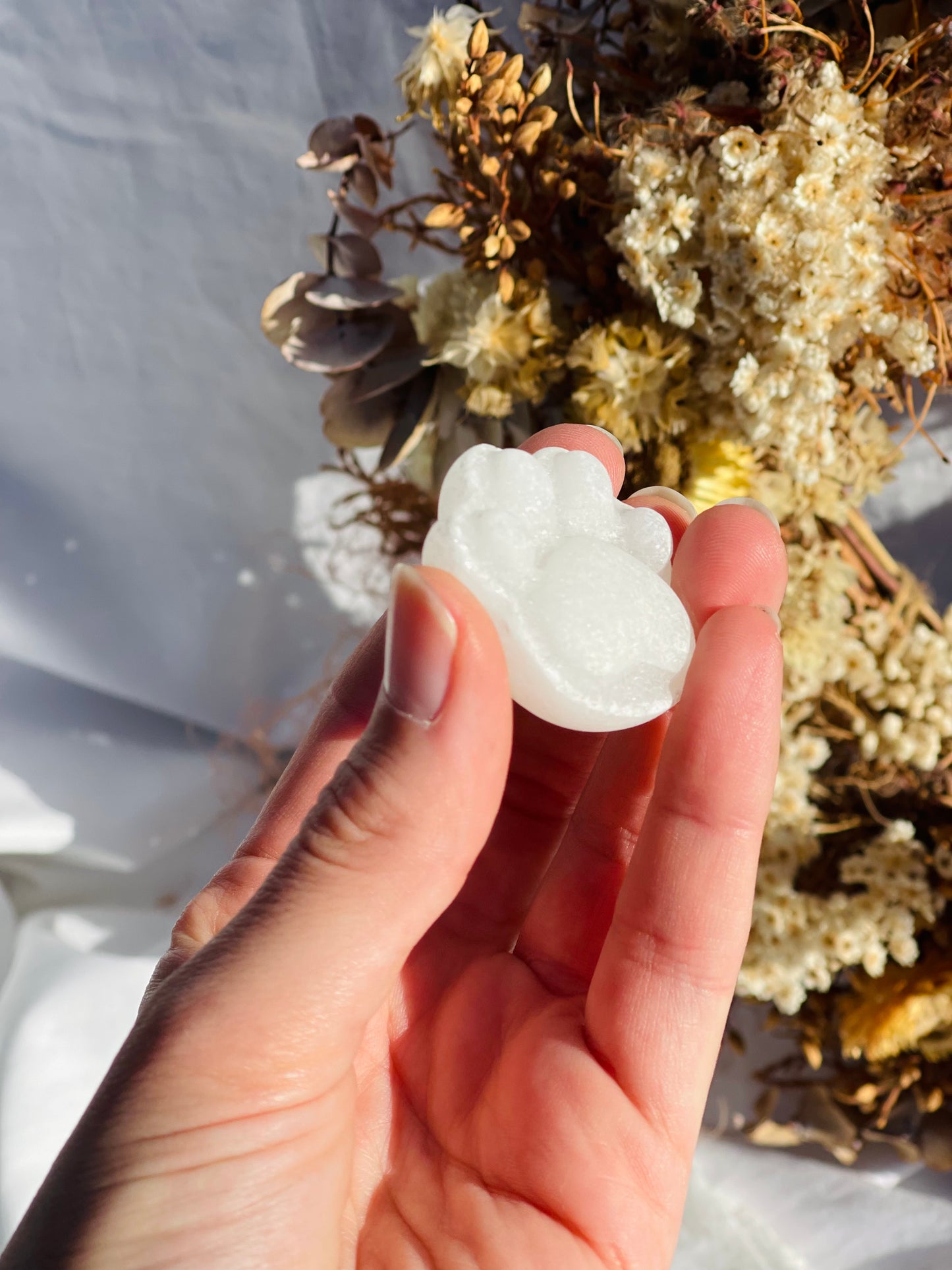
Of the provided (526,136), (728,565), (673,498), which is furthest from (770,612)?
(526,136)

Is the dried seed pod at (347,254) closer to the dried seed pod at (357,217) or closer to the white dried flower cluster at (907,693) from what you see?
the dried seed pod at (357,217)

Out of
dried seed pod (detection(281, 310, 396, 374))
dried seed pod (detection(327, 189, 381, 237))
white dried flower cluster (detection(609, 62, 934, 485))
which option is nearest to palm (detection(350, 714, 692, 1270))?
white dried flower cluster (detection(609, 62, 934, 485))

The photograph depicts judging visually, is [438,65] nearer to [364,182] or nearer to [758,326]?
[364,182]

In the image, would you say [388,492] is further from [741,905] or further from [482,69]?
[741,905]

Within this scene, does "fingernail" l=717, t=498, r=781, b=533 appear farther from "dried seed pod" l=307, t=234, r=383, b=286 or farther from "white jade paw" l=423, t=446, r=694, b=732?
"dried seed pod" l=307, t=234, r=383, b=286

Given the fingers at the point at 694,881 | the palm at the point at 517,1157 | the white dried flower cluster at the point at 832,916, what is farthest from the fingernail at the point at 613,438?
the white dried flower cluster at the point at 832,916

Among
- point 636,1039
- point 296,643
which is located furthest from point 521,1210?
point 296,643
